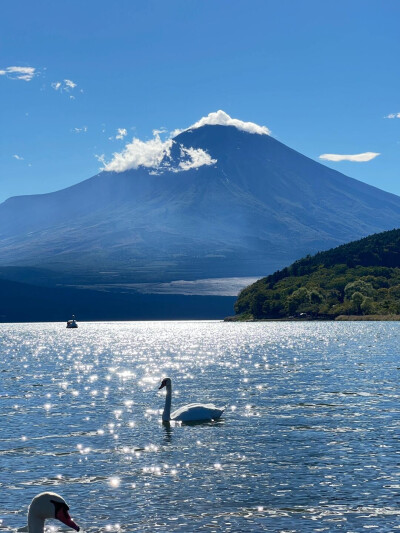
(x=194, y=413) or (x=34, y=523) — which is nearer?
(x=34, y=523)

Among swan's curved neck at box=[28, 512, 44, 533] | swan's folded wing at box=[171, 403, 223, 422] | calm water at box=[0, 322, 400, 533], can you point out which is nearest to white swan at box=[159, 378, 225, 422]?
swan's folded wing at box=[171, 403, 223, 422]

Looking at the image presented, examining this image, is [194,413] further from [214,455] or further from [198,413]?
[214,455]

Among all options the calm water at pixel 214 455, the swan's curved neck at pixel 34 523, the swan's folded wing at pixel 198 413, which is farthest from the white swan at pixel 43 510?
the swan's folded wing at pixel 198 413

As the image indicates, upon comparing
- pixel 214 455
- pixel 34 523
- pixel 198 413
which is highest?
pixel 34 523

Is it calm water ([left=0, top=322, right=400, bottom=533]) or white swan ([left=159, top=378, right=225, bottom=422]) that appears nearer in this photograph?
calm water ([left=0, top=322, right=400, bottom=533])

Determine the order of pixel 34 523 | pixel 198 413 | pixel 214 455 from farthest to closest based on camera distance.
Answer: pixel 198 413 < pixel 214 455 < pixel 34 523

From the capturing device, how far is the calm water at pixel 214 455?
89.2 ft

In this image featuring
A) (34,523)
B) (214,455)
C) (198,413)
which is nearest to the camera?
(34,523)

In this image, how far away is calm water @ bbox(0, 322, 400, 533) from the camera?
27.2 m

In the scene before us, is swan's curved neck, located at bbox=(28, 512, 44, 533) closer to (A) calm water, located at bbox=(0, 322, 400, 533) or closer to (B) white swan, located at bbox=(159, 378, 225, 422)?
(A) calm water, located at bbox=(0, 322, 400, 533)

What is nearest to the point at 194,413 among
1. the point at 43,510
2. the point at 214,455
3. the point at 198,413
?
the point at 198,413

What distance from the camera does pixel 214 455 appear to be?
37.7 meters

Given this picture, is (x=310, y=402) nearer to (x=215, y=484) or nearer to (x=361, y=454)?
(x=361, y=454)

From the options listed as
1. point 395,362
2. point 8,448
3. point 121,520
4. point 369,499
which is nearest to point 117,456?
point 8,448
